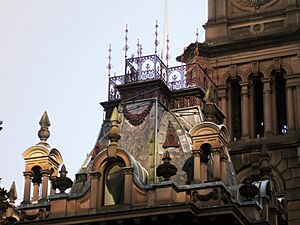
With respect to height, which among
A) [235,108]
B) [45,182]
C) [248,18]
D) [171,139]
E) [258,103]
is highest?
[248,18]

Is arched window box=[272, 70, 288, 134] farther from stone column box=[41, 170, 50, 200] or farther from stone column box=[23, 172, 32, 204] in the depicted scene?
stone column box=[23, 172, 32, 204]

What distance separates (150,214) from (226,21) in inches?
791

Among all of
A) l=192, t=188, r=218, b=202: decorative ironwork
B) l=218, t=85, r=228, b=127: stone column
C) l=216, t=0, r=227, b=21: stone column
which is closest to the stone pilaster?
l=218, t=85, r=228, b=127: stone column

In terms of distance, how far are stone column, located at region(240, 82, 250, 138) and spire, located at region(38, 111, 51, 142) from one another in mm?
12344

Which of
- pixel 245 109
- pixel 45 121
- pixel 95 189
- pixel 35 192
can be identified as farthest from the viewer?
pixel 245 109

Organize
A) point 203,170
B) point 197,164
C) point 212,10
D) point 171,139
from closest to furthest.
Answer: point 197,164 < point 203,170 < point 171,139 < point 212,10

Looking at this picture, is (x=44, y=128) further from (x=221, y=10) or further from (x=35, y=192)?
(x=221, y=10)

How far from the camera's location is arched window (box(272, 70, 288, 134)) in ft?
186

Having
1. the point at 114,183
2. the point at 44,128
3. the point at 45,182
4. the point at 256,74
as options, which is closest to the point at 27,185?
the point at 45,182

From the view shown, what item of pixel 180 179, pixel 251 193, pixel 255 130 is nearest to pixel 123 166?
pixel 180 179

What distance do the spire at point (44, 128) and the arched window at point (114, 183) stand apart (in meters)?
4.43

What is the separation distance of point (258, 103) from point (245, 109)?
4.79ft

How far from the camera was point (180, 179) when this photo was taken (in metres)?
44.2

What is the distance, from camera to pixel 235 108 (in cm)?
5781
